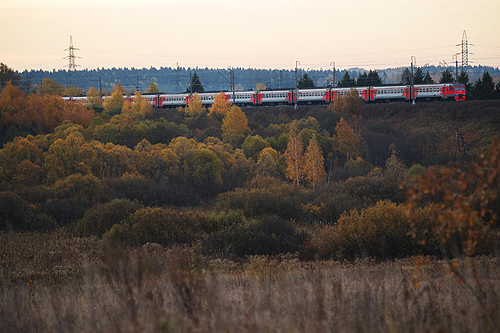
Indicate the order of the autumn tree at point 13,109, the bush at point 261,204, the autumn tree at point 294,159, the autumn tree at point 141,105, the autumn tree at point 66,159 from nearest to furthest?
the bush at point 261,204
the autumn tree at point 66,159
the autumn tree at point 294,159
the autumn tree at point 13,109
the autumn tree at point 141,105

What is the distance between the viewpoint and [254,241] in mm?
24906

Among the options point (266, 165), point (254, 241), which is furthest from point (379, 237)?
point (266, 165)

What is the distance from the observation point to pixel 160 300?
26.9 ft

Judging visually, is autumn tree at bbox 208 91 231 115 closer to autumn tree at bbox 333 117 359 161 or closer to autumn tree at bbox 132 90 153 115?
autumn tree at bbox 132 90 153 115

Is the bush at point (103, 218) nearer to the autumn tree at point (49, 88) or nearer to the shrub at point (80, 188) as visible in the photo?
the shrub at point (80, 188)

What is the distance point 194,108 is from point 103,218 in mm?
41529

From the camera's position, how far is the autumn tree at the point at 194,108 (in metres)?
72.3

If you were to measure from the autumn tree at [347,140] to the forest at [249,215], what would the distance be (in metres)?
0.23

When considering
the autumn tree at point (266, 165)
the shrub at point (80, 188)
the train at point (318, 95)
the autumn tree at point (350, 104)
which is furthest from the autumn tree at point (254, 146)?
the shrub at point (80, 188)

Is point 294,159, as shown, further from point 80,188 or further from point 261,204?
point 80,188

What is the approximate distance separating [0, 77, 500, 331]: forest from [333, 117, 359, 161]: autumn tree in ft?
0.74

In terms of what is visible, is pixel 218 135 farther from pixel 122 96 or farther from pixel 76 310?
pixel 76 310

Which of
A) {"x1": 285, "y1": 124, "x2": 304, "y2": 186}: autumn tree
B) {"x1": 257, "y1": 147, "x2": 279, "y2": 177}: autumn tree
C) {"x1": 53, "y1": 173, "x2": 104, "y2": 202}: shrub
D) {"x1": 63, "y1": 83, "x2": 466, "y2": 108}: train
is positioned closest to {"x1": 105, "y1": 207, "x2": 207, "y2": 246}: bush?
{"x1": 53, "y1": 173, "x2": 104, "y2": 202}: shrub

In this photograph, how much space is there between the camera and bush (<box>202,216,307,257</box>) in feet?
79.6
